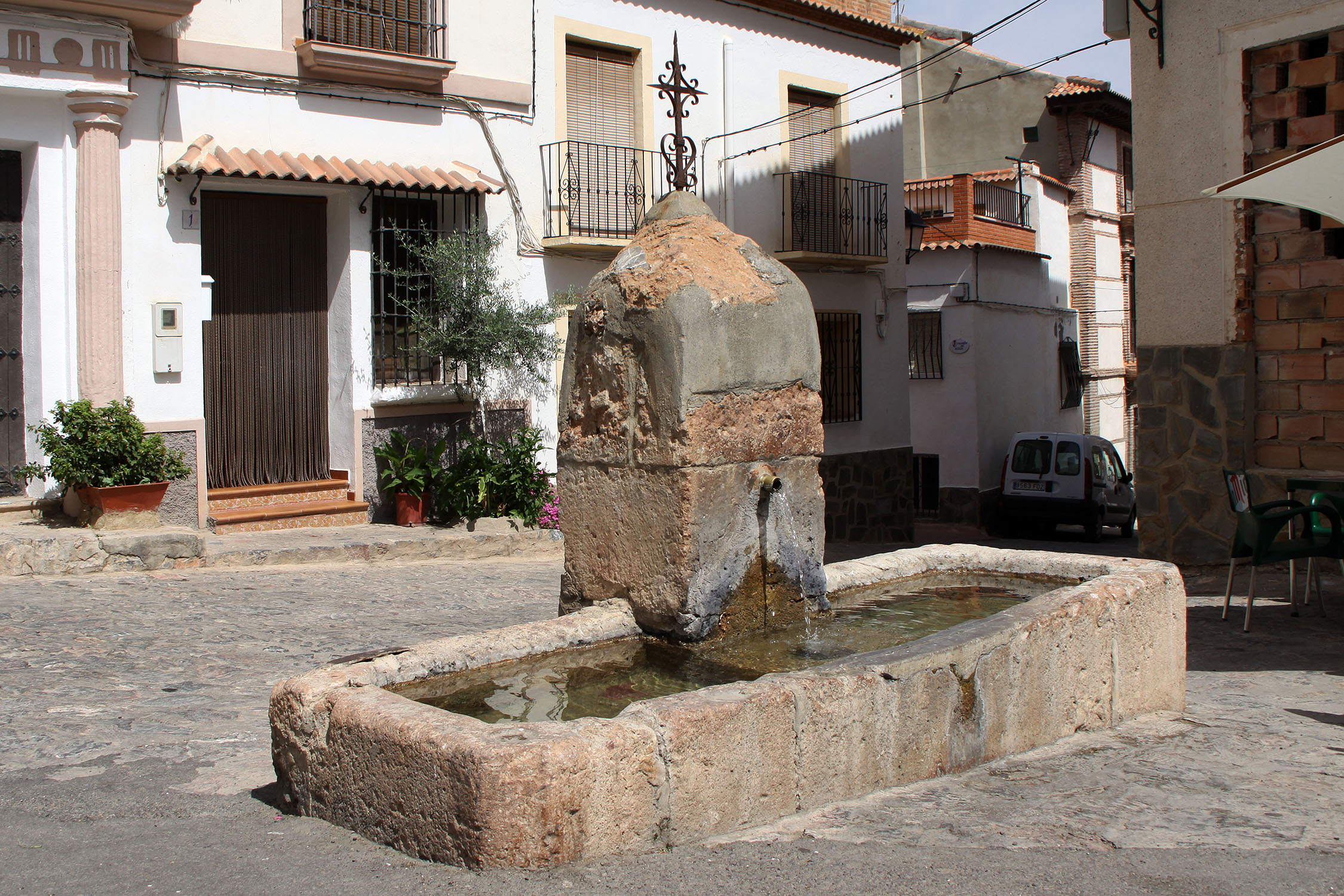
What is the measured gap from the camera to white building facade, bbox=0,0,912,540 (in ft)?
28.9

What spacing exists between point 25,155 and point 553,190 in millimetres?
4848

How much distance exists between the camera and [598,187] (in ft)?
40.7

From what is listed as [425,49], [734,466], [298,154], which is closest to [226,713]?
[734,466]

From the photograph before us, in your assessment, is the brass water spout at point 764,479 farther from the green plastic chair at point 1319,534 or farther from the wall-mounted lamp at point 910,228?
the wall-mounted lamp at point 910,228

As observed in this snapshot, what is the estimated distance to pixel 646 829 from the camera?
3.02 m

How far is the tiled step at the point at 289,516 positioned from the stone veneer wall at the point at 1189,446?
647 cm

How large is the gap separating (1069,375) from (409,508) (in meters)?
16.0

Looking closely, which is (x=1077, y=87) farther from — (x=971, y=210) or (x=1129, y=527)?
(x=1129, y=527)

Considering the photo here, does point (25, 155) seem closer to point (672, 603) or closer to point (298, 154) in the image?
point (298, 154)

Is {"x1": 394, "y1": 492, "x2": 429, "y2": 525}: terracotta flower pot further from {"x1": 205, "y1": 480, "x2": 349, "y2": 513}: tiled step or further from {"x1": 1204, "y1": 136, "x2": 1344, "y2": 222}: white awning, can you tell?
{"x1": 1204, "y1": 136, "x2": 1344, "y2": 222}: white awning

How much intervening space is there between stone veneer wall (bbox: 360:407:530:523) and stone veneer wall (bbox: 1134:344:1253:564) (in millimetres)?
5812

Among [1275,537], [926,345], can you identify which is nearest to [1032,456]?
[926,345]

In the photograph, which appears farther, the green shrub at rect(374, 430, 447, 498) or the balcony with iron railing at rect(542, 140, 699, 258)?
the balcony with iron railing at rect(542, 140, 699, 258)

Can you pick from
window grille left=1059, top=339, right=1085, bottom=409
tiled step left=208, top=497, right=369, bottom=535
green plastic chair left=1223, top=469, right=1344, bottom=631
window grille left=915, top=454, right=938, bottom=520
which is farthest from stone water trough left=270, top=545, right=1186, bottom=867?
window grille left=1059, top=339, right=1085, bottom=409
